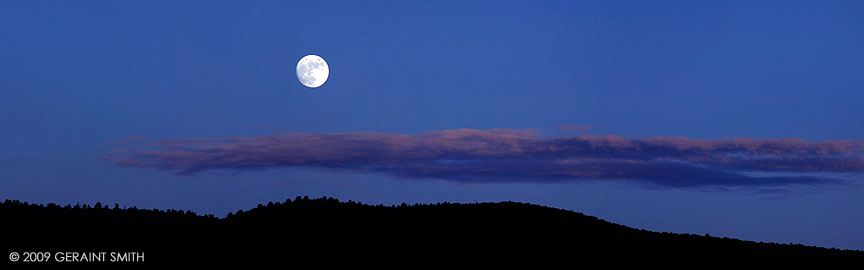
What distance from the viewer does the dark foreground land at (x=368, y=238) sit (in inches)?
1134

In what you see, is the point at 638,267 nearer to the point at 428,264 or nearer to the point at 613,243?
the point at 613,243

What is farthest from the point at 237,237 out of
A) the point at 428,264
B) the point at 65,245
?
the point at 428,264

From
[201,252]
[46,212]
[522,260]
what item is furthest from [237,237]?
[46,212]

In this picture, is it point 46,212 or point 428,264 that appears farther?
point 46,212

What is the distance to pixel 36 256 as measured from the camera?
2783 centimetres

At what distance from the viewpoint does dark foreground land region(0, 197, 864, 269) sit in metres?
28.8

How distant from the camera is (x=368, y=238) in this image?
30.6 m

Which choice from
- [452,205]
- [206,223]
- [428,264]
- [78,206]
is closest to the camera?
[428,264]

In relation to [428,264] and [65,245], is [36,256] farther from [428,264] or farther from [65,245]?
[428,264]

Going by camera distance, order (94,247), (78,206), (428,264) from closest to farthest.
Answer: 1. (428,264)
2. (94,247)
3. (78,206)

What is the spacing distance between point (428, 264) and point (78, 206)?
87.9 feet

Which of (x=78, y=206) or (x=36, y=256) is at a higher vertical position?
(x=78, y=206)

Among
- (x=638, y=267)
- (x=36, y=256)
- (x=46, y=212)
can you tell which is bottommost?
(x=638, y=267)

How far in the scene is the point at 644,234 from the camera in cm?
3931
